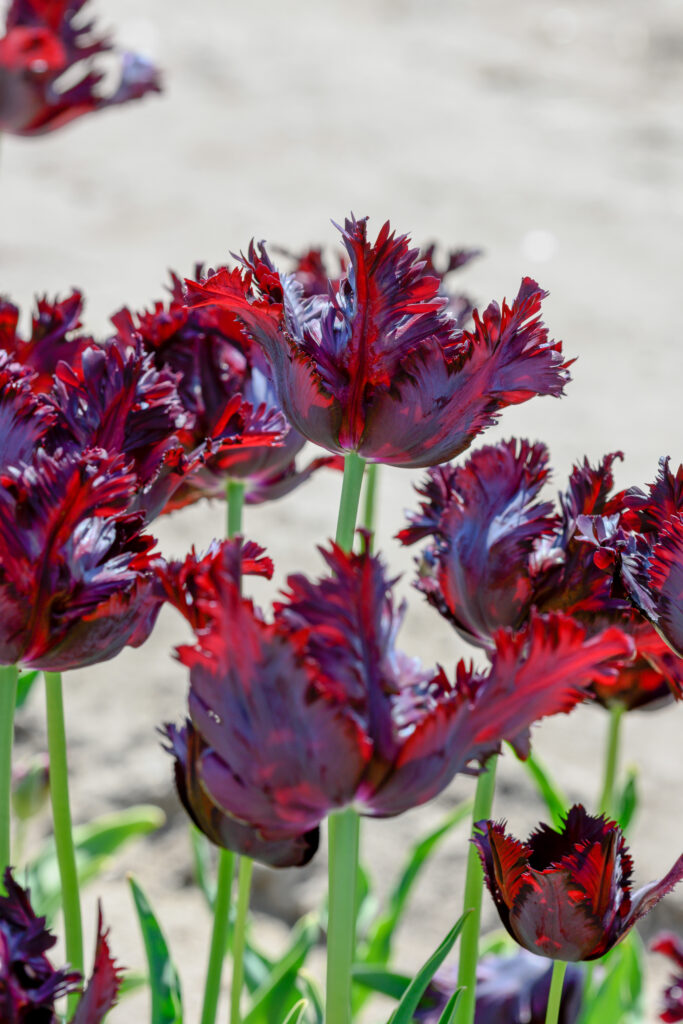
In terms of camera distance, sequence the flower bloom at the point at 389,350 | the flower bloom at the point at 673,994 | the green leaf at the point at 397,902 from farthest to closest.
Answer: the green leaf at the point at 397,902 → the flower bloom at the point at 673,994 → the flower bloom at the point at 389,350

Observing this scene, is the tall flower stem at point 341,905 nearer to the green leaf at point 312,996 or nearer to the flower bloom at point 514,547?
the flower bloom at point 514,547

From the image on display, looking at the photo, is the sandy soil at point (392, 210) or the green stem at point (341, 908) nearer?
the green stem at point (341, 908)

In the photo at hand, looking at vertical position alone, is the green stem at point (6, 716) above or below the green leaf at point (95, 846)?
above

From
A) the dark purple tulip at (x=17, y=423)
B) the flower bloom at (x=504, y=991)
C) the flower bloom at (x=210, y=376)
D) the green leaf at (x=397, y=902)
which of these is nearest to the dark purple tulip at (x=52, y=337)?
the flower bloom at (x=210, y=376)

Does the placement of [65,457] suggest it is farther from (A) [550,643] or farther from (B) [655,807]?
(B) [655,807]

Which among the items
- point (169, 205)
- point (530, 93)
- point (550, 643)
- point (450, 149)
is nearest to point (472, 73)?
point (530, 93)

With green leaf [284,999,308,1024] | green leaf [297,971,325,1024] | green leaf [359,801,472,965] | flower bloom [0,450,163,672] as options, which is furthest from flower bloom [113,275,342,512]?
green leaf [359,801,472,965]

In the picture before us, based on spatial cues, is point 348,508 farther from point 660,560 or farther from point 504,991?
point 504,991
